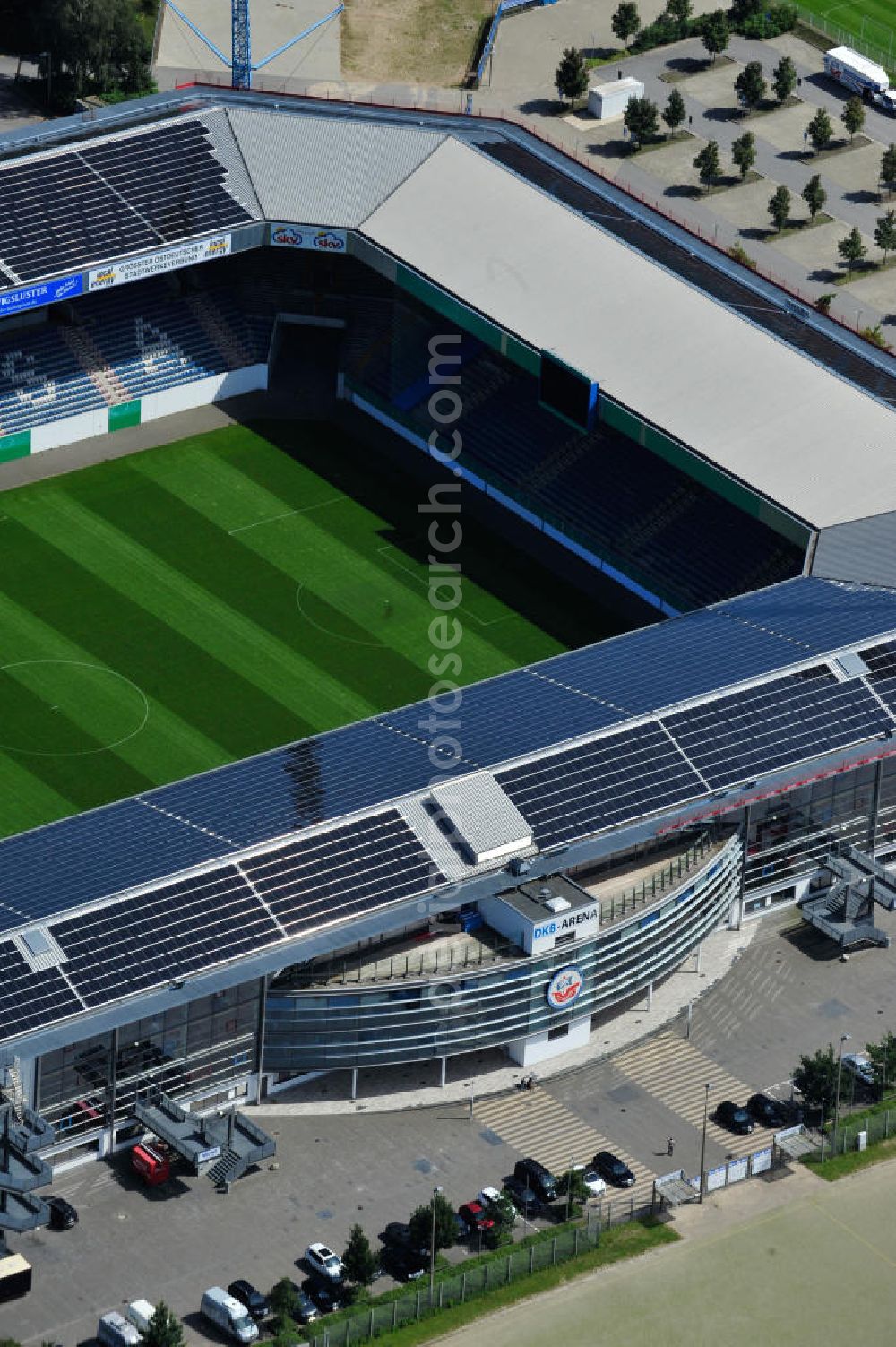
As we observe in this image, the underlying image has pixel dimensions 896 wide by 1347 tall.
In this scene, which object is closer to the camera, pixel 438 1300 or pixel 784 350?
pixel 438 1300

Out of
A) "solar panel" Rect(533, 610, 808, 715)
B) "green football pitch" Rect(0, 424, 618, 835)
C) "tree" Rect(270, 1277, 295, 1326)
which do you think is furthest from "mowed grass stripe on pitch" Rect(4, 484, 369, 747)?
"tree" Rect(270, 1277, 295, 1326)

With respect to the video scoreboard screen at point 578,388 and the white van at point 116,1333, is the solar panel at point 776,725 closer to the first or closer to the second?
the video scoreboard screen at point 578,388

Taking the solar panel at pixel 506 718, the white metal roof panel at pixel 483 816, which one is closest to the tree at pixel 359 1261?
the white metal roof panel at pixel 483 816

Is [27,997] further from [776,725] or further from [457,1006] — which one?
[776,725]

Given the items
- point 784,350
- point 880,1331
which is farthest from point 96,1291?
point 784,350

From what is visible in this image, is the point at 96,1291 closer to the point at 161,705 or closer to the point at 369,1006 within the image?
the point at 369,1006

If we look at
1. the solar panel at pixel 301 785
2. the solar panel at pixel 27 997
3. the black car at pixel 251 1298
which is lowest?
the black car at pixel 251 1298
